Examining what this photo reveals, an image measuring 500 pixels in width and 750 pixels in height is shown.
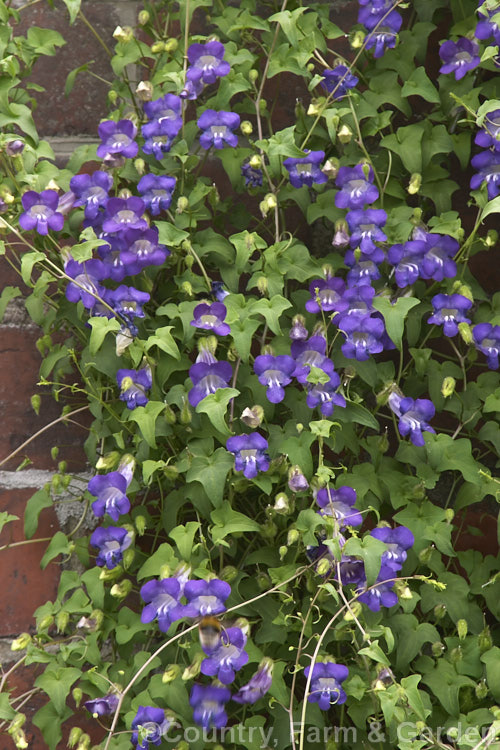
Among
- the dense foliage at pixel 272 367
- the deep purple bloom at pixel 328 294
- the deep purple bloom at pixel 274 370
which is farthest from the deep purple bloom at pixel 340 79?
the deep purple bloom at pixel 274 370

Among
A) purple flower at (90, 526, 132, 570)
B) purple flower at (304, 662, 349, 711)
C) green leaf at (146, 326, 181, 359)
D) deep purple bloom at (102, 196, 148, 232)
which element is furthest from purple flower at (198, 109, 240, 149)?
purple flower at (304, 662, 349, 711)

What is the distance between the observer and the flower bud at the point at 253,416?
96 cm

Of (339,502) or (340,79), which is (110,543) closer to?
(339,502)

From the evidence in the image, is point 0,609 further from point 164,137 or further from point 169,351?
point 164,137

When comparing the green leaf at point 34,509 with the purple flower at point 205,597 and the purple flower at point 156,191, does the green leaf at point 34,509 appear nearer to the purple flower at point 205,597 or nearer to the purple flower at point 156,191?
the purple flower at point 205,597

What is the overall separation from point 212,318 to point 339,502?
0.78 ft

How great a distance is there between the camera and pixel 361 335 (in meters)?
1.00

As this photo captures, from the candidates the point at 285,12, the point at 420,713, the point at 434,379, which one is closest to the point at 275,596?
the point at 420,713

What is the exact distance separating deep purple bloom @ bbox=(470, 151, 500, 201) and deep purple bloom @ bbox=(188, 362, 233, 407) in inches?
14.2

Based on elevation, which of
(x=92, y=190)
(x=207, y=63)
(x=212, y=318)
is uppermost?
(x=207, y=63)

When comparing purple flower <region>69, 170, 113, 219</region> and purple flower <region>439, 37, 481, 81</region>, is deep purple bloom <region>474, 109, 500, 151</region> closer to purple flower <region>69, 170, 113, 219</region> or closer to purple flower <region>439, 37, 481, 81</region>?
purple flower <region>439, 37, 481, 81</region>

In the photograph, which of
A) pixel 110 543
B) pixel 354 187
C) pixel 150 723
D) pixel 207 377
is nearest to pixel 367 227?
pixel 354 187

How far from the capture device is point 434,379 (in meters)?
1.08

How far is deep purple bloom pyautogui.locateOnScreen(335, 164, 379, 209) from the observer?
1.04 meters
